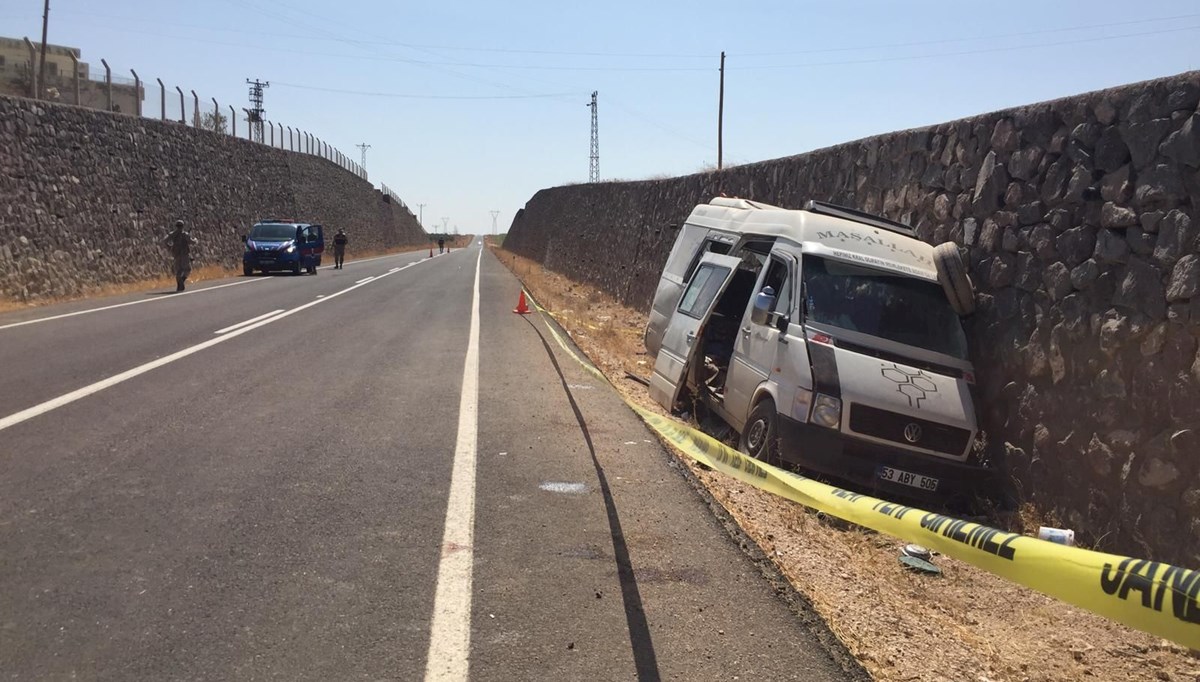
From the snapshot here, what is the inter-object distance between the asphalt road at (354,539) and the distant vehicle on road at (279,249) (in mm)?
24263

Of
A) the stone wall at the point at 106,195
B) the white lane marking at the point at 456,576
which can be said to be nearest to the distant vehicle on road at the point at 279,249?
the stone wall at the point at 106,195

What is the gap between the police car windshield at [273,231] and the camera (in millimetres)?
35344

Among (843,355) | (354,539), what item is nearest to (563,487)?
(354,539)

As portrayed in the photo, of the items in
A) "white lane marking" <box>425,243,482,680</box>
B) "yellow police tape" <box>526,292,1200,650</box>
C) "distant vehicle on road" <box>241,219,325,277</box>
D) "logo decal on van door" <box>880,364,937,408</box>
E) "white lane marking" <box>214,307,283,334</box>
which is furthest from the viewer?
"distant vehicle on road" <box>241,219,325,277</box>

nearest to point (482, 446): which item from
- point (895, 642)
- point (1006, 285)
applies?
point (895, 642)

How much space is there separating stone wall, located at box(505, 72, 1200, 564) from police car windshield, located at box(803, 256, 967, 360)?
41 centimetres

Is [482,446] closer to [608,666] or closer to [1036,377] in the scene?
[608,666]

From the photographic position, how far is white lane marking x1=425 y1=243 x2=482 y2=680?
152 inches

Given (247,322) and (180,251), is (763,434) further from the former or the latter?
(180,251)

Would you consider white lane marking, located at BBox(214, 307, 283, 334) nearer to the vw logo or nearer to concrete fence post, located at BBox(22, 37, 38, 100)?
the vw logo

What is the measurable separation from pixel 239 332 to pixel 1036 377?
468 inches

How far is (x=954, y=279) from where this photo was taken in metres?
8.12

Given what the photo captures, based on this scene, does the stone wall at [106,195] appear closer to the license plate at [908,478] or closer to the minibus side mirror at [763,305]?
the minibus side mirror at [763,305]

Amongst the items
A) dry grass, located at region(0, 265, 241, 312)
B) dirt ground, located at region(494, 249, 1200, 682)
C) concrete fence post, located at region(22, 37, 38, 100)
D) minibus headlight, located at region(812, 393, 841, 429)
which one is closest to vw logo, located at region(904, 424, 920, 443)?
minibus headlight, located at region(812, 393, 841, 429)
